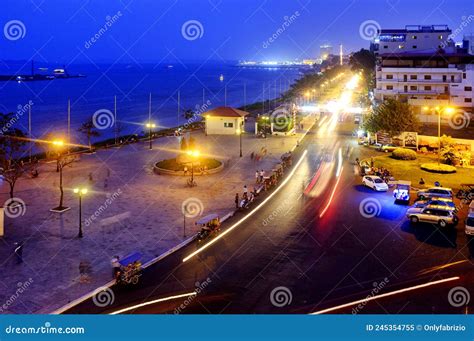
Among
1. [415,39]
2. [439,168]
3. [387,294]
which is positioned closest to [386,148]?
[439,168]

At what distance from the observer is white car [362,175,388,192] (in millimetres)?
23891

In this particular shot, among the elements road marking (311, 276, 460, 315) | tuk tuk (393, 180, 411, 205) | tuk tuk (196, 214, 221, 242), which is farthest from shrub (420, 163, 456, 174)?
tuk tuk (196, 214, 221, 242)

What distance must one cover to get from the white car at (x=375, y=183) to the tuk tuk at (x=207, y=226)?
9.94 metres

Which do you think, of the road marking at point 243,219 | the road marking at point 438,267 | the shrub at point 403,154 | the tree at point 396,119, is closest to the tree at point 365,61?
the tree at point 396,119

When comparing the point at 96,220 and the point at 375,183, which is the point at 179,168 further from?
the point at 375,183

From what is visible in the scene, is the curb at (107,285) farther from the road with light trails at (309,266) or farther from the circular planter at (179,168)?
the circular planter at (179,168)

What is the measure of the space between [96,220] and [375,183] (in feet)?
44.4

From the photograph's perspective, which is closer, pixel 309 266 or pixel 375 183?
pixel 309 266

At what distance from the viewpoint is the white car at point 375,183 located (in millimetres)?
23891

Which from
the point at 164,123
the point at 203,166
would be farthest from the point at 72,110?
the point at 203,166

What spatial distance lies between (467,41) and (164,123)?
4539 cm

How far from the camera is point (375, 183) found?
24.1 meters

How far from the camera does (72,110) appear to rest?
313 ft

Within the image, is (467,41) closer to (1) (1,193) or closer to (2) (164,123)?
(2) (164,123)
